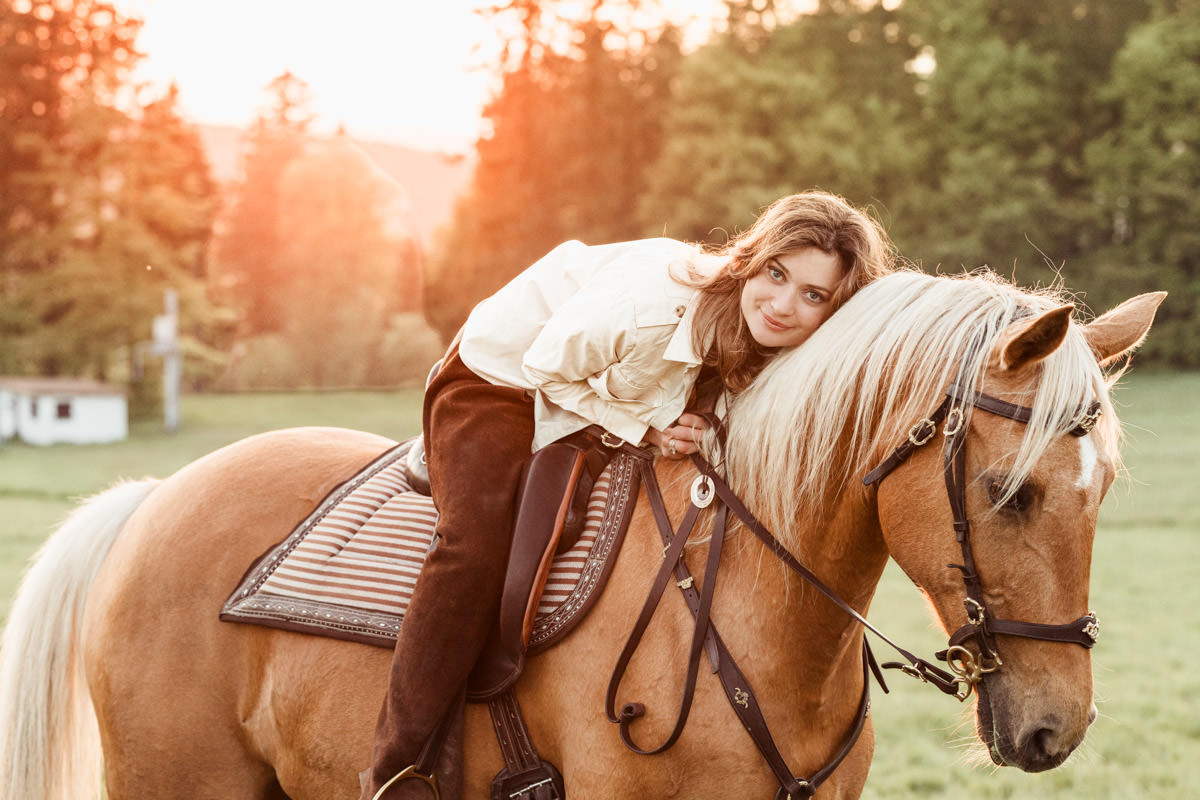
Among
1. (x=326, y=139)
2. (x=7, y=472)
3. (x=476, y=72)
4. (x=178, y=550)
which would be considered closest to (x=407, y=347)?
(x=476, y=72)

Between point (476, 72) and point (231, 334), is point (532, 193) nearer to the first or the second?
point (476, 72)

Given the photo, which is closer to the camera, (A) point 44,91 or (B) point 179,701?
(B) point 179,701

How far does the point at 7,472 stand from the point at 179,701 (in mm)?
23027

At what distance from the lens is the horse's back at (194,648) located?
2.91 meters

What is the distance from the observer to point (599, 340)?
2385mm

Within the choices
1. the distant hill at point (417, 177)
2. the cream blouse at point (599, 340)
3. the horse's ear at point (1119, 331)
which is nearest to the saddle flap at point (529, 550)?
the cream blouse at point (599, 340)

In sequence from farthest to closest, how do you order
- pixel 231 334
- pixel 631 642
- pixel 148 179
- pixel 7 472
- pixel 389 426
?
pixel 231 334, pixel 148 179, pixel 389 426, pixel 7 472, pixel 631 642

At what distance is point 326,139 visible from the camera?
166 feet

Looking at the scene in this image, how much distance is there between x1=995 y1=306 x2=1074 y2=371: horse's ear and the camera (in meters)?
1.87

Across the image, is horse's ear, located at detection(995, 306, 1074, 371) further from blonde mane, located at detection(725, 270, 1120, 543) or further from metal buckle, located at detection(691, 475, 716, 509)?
metal buckle, located at detection(691, 475, 716, 509)

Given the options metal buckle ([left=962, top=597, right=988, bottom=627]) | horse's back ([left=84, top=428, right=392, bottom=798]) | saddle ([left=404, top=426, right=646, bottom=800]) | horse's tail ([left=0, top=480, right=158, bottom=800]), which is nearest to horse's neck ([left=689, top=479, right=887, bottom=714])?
metal buckle ([left=962, top=597, right=988, bottom=627])

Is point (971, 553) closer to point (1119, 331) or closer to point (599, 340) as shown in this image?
point (1119, 331)

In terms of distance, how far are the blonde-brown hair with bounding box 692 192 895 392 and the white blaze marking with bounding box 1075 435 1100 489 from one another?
2.22ft

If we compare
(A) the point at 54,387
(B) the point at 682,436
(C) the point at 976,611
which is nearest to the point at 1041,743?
(C) the point at 976,611
